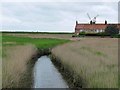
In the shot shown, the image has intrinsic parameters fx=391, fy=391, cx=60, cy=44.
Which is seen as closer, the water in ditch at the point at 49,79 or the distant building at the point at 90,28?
the water in ditch at the point at 49,79

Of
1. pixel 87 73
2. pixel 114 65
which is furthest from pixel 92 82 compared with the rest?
pixel 114 65

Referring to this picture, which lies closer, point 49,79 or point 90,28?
point 49,79

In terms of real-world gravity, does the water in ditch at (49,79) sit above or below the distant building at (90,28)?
below

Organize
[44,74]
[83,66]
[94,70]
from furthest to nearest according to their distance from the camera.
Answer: [44,74], [83,66], [94,70]

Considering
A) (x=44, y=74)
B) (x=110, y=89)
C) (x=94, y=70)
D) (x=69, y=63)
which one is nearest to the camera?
(x=110, y=89)

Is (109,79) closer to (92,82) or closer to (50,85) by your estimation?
(92,82)

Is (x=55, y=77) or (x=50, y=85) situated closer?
(x=50, y=85)

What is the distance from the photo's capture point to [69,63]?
20828 millimetres

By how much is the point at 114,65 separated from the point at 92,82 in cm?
464

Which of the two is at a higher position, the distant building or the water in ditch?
the distant building

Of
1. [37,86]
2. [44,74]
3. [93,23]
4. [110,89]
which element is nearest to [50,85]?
[37,86]

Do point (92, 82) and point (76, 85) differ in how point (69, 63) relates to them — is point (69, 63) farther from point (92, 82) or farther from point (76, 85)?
point (92, 82)

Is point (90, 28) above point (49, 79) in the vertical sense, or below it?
above

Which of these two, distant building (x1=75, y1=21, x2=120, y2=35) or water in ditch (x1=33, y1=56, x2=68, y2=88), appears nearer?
water in ditch (x1=33, y1=56, x2=68, y2=88)
